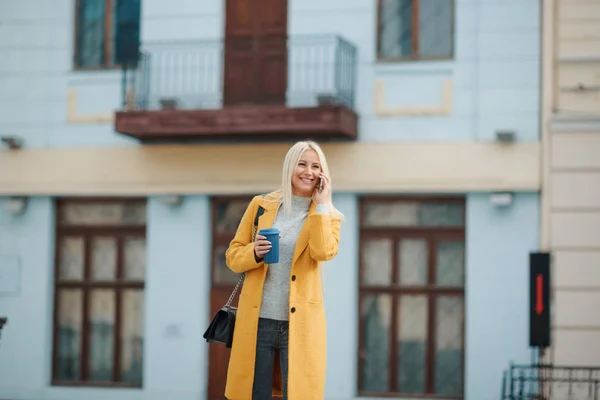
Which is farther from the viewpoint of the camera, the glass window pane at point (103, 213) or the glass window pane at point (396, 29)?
the glass window pane at point (103, 213)

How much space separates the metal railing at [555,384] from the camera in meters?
12.5

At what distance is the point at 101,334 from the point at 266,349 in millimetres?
9333

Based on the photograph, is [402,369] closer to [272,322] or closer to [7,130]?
[7,130]

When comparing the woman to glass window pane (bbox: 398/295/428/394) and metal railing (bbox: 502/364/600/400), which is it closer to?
metal railing (bbox: 502/364/600/400)

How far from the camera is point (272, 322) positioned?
5.75m

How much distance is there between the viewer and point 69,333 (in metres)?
14.8

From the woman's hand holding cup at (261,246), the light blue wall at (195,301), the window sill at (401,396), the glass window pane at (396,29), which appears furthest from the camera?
the glass window pane at (396,29)

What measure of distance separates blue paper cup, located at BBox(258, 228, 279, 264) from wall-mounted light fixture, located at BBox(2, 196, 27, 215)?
9704 millimetres

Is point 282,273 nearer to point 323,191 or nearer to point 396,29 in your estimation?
point 323,191

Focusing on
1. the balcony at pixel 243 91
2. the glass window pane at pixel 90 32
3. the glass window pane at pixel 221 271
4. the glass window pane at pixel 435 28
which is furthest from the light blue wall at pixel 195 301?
the glass window pane at pixel 90 32

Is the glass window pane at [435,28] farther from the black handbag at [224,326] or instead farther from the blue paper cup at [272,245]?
the blue paper cup at [272,245]

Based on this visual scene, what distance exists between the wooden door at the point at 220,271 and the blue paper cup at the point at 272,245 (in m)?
8.50

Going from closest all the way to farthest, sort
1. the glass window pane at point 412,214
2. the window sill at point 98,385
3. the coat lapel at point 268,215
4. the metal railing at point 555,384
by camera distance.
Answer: the coat lapel at point 268,215 → the metal railing at point 555,384 → the glass window pane at point 412,214 → the window sill at point 98,385

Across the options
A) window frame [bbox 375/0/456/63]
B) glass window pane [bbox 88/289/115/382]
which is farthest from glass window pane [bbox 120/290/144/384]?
window frame [bbox 375/0/456/63]
